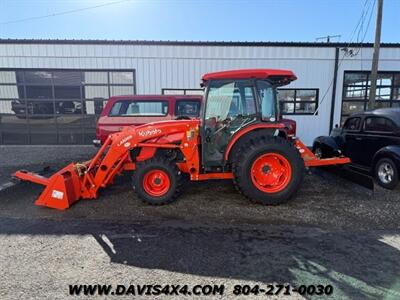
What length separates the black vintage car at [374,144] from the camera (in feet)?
17.8

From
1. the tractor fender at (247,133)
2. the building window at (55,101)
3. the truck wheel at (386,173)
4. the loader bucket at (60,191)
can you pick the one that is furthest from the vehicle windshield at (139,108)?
the truck wheel at (386,173)

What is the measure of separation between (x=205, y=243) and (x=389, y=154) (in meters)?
4.39

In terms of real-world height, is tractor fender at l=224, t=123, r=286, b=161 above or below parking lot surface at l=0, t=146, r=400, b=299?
above

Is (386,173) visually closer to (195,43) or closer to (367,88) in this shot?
(367,88)

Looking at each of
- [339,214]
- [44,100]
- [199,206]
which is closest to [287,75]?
[339,214]

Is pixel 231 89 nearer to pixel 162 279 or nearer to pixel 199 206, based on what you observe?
pixel 199 206

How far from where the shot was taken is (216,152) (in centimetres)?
481

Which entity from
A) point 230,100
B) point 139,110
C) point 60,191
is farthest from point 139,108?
point 60,191

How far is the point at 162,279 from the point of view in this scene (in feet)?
8.74

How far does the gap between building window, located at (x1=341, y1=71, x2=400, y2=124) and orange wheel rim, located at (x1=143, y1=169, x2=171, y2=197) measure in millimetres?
9657

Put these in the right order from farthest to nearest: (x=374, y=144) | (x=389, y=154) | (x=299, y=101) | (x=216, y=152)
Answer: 1. (x=299, y=101)
2. (x=374, y=144)
3. (x=389, y=154)
4. (x=216, y=152)

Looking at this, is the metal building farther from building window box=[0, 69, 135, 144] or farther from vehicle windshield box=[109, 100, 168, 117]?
vehicle windshield box=[109, 100, 168, 117]

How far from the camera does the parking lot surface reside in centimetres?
267

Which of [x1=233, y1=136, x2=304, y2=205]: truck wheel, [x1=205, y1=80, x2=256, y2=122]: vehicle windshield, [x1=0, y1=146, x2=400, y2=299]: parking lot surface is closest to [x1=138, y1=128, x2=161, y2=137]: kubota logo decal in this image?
[x1=205, y1=80, x2=256, y2=122]: vehicle windshield
